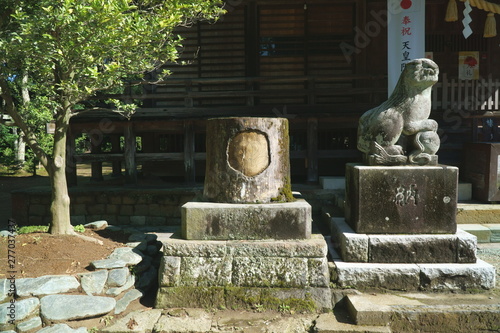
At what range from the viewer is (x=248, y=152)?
452cm

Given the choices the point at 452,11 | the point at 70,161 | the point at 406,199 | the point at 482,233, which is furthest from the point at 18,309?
the point at 452,11

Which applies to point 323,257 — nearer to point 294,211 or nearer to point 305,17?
point 294,211

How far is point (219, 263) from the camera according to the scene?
416 cm

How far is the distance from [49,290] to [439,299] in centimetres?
412

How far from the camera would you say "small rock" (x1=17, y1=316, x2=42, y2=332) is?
11.4 ft

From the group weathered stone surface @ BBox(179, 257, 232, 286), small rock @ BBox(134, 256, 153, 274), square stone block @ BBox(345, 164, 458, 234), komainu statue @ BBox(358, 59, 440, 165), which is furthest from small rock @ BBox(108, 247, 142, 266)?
komainu statue @ BBox(358, 59, 440, 165)

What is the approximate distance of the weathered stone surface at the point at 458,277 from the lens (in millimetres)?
4207

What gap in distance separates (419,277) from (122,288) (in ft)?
11.1

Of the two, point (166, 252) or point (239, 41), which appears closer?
point (166, 252)

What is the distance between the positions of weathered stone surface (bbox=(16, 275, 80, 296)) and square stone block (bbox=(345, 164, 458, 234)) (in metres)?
3.36

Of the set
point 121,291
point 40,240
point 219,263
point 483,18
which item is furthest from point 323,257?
point 483,18

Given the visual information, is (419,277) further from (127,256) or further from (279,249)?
(127,256)

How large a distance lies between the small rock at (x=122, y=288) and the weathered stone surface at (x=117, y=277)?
0.04m

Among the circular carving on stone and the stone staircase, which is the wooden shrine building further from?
the circular carving on stone
